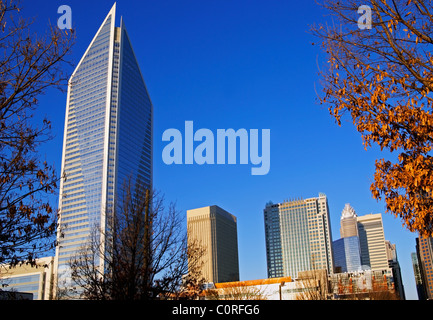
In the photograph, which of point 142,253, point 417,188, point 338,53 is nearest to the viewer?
point 417,188

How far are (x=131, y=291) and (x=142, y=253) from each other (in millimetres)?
1886

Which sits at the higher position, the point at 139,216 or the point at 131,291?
the point at 139,216

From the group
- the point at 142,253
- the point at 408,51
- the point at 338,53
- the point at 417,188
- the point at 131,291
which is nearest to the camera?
the point at 417,188

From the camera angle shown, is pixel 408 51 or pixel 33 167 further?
pixel 33 167

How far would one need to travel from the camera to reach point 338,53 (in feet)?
30.9
